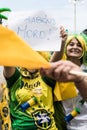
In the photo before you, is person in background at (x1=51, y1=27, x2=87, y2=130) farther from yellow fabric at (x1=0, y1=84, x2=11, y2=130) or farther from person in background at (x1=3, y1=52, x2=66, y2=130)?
yellow fabric at (x1=0, y1=84, x2=11, y2=130)

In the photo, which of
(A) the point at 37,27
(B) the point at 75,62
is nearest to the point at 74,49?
(B) the point at 75,62

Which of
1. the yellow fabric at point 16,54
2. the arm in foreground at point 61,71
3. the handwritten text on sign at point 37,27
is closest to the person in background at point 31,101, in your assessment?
the handwritten text on sign at point 37,27

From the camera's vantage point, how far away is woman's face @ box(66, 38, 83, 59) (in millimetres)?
4086

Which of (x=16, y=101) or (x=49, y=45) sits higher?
(x=49, y=45)

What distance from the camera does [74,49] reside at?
4121 mm

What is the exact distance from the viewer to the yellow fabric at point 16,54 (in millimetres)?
1815

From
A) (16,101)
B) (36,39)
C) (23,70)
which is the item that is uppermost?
(36,39)

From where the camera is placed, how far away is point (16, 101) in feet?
12.8

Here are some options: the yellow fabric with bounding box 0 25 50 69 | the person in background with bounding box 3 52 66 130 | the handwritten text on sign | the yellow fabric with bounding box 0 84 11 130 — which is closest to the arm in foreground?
the yellow fabric with bounding box 0 25 50 69

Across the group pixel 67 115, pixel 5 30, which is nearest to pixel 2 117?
pixel 67 115

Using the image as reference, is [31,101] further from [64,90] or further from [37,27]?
[37,27]

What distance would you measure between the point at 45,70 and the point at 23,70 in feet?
6.90

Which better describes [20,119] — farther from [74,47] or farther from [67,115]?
[74,47]

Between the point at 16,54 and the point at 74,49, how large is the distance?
2276 millimetres
